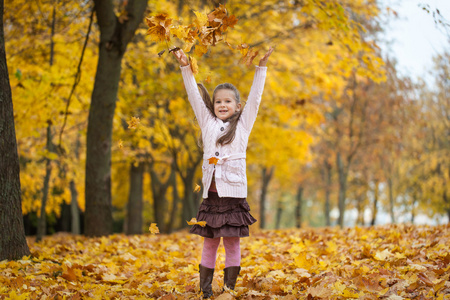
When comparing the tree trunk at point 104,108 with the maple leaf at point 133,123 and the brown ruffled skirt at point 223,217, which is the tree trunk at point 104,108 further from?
the brown ruffled skirt at point 223,217

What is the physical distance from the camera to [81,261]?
13.2 feet

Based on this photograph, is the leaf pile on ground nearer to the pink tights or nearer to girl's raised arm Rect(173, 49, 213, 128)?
the pink tights

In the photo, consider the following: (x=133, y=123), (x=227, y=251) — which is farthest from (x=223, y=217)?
(x=133, y=123)

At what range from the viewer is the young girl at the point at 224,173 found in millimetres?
2889

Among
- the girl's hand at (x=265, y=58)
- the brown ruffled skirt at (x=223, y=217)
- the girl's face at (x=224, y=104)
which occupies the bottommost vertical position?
the brown ruffled skirt at (x=223, y=217)

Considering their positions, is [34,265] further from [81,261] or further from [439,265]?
[439,265]

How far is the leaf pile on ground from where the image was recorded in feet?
8.93

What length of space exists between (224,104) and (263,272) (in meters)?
1.53

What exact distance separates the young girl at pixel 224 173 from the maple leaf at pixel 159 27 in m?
0.18

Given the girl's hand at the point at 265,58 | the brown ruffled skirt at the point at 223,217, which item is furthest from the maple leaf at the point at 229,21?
the brown ruffled skirt at the point at 223,217

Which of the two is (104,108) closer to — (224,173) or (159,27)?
(159,27)

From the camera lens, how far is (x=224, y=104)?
3053 millimetres

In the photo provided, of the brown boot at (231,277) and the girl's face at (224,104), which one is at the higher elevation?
the girl's face at (224,104)

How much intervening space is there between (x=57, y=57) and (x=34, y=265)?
5141mm
